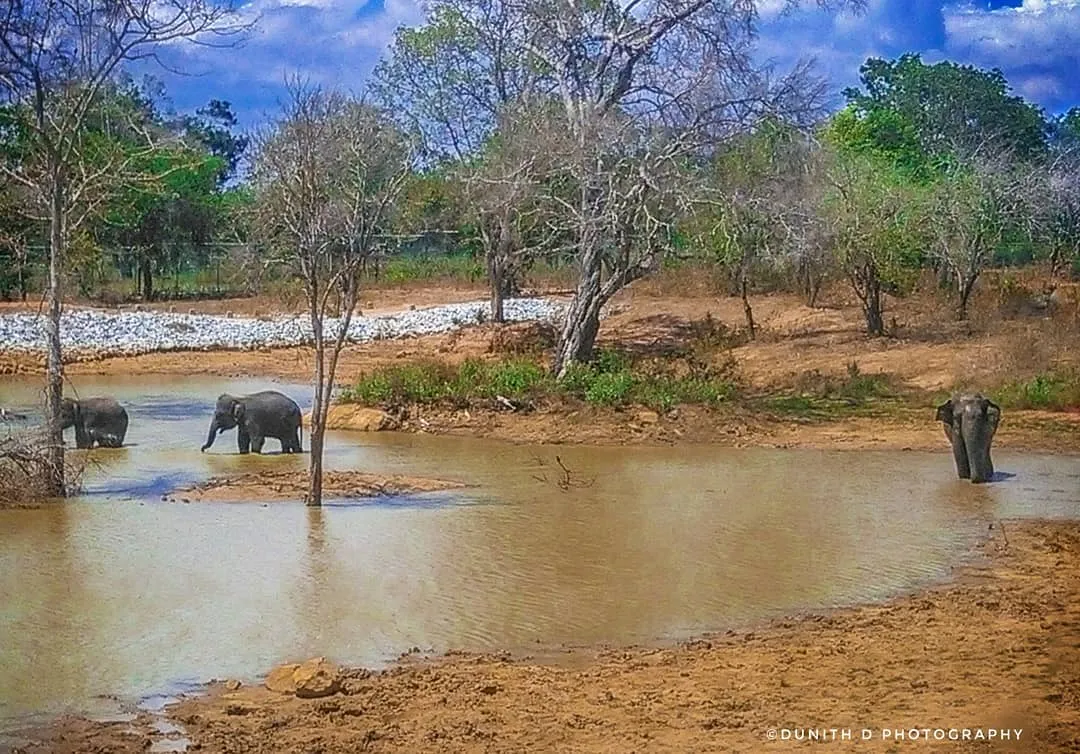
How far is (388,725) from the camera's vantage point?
282 inches

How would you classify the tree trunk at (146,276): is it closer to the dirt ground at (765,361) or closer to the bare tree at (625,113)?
the dirt ground at (765,361)

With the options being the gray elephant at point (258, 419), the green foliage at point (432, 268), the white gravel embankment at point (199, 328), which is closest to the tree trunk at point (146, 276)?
the white gravel embankment at point (199, 328)

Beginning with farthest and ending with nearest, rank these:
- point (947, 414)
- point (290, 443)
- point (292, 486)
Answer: point (290, 443)
point (947, 414)
point (292, 486)

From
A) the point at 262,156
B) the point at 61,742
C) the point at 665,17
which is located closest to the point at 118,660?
the point at 61,742

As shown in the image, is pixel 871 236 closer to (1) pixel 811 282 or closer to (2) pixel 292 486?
(1) pixel 811 282

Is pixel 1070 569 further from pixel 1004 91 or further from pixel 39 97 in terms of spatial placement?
pixel 1004 91

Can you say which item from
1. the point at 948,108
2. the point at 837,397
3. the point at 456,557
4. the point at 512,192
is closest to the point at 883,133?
the point at 948,108

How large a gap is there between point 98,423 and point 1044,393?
1409 centimetres

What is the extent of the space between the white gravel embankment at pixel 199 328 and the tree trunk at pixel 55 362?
669 inches

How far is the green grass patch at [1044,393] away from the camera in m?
22.5

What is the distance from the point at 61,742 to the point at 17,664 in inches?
72.4

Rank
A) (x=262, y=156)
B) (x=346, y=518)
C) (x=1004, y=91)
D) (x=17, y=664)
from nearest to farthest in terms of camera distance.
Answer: (x=17, y=664), (x=346, y=518), (x=262, y=156), (x=1004, y=91)

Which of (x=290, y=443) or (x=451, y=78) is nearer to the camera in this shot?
(x=290, y=443)

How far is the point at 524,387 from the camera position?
22.8 m
